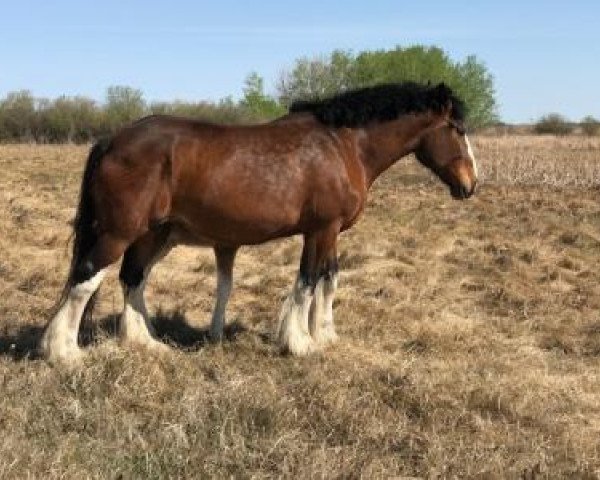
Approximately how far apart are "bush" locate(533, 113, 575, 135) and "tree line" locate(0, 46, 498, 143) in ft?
14.4

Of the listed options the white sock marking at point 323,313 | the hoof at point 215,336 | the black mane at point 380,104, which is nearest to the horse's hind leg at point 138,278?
the hoof at point 215,336

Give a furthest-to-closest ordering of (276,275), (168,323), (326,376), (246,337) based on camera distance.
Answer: (276,275) < (168,323) < (246,337) < (326,376)

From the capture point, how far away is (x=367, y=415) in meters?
5.03

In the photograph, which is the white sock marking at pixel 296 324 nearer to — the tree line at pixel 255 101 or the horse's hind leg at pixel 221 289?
the horse's hind leg at pixel 221 289

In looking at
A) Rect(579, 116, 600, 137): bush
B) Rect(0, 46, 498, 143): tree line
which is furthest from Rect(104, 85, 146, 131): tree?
Rect(579, 116, 600, 137): bush

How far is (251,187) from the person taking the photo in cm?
660

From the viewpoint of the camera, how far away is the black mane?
7191mm

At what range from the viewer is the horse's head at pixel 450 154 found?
749 cm

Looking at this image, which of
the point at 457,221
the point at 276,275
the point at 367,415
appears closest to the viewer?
the point at 367,415

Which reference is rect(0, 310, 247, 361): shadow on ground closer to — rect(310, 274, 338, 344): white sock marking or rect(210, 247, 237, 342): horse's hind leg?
rect(210, 247, 237, 342): horse's hind leg

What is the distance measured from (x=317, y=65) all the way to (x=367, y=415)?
5424 cm

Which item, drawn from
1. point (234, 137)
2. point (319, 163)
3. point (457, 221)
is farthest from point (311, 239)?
point (457, 221)

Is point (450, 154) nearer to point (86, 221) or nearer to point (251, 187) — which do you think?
point (251, 187)

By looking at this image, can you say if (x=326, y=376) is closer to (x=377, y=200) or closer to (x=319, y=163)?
(x=319, y=163)
